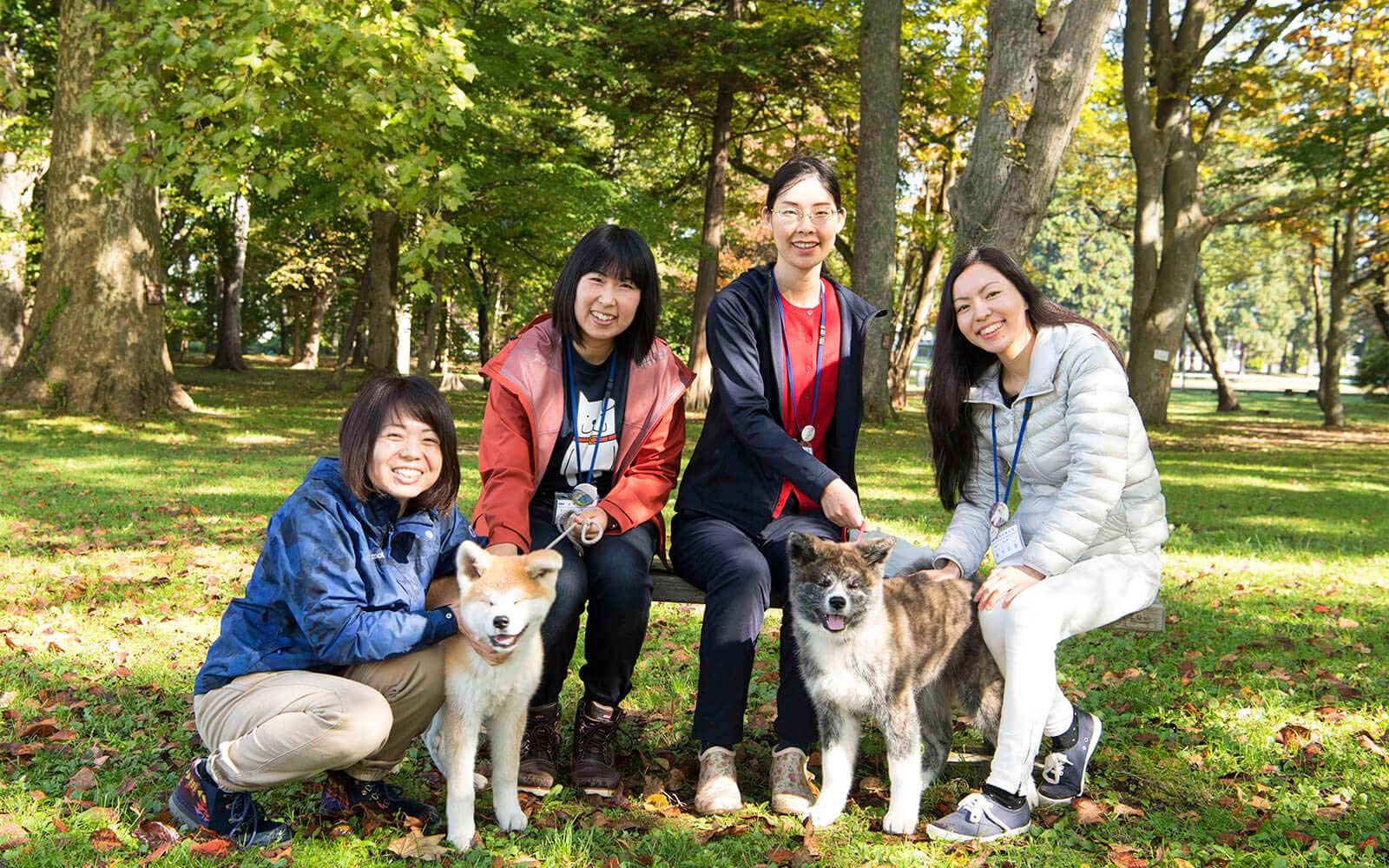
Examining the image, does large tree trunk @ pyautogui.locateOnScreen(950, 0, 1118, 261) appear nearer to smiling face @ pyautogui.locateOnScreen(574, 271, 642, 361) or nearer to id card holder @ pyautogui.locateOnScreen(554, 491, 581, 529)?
smiling face @ pyautogui.locateOnScreen(574, 271, 642, 361)

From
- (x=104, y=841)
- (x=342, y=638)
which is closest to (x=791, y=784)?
(x=342, y=638)

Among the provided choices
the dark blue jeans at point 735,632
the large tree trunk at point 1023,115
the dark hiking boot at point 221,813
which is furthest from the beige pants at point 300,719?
the large tree trunk at point 1023,115

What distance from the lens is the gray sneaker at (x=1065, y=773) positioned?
3.95 metres

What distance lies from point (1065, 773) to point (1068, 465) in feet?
4.08

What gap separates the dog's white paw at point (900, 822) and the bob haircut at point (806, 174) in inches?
98.5

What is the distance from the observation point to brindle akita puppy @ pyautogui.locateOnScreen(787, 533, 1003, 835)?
3.69 meters

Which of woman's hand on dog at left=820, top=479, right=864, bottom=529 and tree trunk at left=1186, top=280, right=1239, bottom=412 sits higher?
tree trunk at left=1186, top=280, right=1239, bottom=412

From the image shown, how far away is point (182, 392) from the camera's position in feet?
59.7

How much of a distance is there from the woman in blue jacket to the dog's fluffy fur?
11cm

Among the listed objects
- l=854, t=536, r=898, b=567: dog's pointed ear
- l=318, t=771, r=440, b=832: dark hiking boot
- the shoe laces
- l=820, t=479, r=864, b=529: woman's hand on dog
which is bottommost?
l=318, t=771, r=440, b=832: dark hiking boot

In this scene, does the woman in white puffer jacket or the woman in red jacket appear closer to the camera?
the woman in white puffer jacket

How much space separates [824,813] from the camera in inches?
148

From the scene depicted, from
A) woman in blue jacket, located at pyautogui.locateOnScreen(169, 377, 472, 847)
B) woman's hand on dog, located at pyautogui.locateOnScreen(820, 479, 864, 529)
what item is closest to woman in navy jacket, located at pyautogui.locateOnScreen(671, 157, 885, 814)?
woman's hand on dog, located at pyautogui.locateOnScreen(820, 479, 864, 529)

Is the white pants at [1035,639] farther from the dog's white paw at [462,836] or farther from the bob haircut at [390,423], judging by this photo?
the bob haircut at [390,423]
